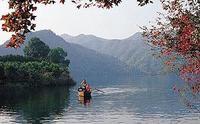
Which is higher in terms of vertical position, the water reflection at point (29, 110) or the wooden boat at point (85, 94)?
the wooden boat at point (85, 94)

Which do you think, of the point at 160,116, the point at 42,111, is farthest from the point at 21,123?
the point at 160,116

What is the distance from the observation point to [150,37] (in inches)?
1115

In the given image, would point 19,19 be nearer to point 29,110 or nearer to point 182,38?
Result: point 182,38

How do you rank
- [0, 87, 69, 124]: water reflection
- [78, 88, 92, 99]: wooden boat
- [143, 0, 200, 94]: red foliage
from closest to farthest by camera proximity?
1. [143, 0, 200, 94]: red foliage
2. [0, 87, 69, 124]: water reflection
3. [78, 88, 92, 99]: wooden boat

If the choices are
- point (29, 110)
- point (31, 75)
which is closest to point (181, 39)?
point (29, 110)

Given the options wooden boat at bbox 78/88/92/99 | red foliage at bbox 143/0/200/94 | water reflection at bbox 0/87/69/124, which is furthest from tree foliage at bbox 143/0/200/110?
wooden boat at bbox 78/88/92/99

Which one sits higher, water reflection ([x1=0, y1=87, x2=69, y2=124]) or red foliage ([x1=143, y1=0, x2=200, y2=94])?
red foliage ([x1=143, y1=0, x2=200, y2=94])

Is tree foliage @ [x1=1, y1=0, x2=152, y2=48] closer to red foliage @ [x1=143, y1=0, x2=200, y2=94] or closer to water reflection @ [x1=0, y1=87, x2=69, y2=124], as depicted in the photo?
red foliage @ [x1=143, y1=0, x2=200, y2=94]

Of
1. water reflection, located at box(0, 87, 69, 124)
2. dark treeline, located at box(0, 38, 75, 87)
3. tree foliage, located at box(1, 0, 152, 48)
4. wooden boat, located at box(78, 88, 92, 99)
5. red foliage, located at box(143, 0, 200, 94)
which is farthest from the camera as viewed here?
dark treeline, located at box(0, 38, 75, 87)

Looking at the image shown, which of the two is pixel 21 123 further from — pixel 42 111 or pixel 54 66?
pixel 54 66

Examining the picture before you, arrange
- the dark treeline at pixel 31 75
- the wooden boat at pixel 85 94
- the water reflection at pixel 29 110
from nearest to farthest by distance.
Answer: the water reflection at pixel 29 110 → the wooden boat at pixel 85 94 → the dark treeline at pixel 31 75

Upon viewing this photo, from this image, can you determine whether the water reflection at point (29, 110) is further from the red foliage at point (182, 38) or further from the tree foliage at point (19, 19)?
the tree foliage at point (19, 19)

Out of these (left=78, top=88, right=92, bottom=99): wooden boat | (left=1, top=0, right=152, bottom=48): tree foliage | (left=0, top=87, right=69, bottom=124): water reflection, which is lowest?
(left=0, top=87, right=69, bottom=124): water reflection

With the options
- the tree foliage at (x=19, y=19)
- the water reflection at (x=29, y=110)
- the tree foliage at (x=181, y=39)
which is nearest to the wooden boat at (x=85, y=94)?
the water reflection at (x=29, y=110)
